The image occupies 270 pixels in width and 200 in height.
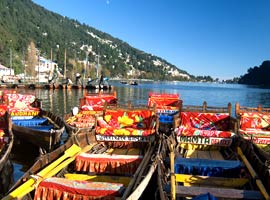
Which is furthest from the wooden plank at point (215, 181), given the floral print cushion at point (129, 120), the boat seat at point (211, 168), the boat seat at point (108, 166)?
the floral print cushion at point (129, 120)

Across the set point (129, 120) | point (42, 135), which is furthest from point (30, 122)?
point (129, 120)

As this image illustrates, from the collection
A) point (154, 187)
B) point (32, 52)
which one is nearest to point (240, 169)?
point (154, 187)

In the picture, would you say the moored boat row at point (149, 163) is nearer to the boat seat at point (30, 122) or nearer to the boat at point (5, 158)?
the boat at point (5, 158)

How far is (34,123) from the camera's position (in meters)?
19.8

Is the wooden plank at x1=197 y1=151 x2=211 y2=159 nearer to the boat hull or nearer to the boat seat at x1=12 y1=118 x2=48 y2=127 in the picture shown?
the boat hull

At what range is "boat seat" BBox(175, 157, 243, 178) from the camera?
A: 360 inches

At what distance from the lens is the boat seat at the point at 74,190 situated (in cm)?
701

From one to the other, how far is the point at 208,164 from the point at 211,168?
0.19 m

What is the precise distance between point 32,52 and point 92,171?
134 m

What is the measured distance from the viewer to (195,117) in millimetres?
15062

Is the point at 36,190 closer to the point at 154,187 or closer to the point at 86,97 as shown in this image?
the point at 154,187

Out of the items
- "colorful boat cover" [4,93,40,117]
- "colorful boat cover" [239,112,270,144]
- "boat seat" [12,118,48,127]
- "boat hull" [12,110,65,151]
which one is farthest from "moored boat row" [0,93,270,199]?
"colorful boat cover" [4,93,40,117]

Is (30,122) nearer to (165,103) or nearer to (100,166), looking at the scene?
(165,103)

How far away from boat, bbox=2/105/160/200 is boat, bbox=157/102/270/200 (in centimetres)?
63
